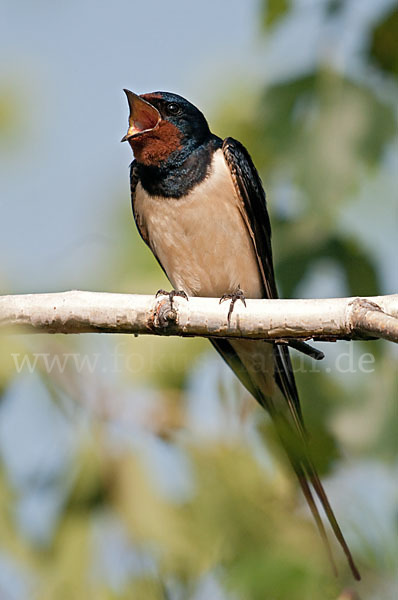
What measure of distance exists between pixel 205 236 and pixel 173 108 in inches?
20.4

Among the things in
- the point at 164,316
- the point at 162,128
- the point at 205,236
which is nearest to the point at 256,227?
the point at 205,236

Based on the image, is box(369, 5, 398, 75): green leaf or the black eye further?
the black eye

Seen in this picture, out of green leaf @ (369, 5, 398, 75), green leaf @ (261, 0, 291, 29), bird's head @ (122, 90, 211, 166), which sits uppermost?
green leaf @ (261, 0, 291, 29)

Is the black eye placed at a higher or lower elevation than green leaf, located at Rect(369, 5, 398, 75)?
lower

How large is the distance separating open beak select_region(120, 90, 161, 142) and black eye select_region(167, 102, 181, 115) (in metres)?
0.05

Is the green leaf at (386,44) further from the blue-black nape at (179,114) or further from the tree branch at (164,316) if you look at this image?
the blue-black nape at (179,114)

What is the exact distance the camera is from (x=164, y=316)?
192 cm

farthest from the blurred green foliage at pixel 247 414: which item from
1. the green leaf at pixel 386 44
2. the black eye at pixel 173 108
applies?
the black eye at pixel 173 108

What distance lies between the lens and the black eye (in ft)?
9.59

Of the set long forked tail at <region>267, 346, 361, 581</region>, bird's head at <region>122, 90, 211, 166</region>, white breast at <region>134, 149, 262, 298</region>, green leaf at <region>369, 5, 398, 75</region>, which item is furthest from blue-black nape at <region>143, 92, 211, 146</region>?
green leaf at <region>369, 5, 398, 75</region>

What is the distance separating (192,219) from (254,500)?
1.48 meters

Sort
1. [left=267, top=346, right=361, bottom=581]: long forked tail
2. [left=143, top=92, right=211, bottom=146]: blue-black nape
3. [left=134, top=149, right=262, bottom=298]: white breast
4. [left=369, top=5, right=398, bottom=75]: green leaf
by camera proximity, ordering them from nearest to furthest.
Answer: [left=267, top=346, right=361, bottom=581]: long forked tail
[left=369, top=5, right=398, bottom=75]: green leaf
[left=134, top=149, right=262, bottom=298]: white breast
[left=143, top=92, right=211, bottom=146]: blue-black nape

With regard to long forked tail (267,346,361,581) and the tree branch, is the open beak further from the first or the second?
the tree branch

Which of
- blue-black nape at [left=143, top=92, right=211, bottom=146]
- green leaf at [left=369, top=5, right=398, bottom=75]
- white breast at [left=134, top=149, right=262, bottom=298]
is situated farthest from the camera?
blue-black nape at [left=143, top=92, right=211, bottom=146]
